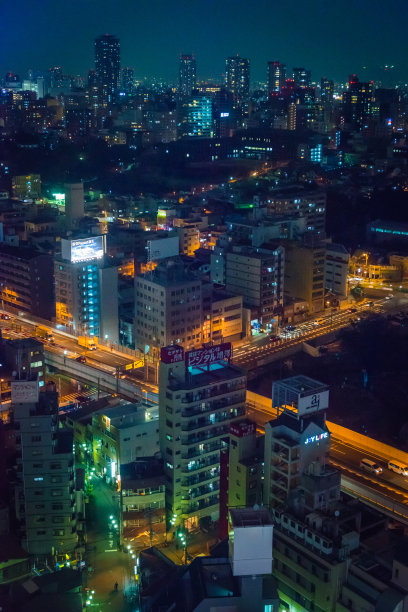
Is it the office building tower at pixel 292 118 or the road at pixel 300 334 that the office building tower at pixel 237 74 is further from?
the road at pixel 300 334

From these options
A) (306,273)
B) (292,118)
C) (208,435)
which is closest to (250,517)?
(208,435)

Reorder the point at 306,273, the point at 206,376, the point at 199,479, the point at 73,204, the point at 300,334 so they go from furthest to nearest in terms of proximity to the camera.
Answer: the point at 73,204 → the point at 306,273 → the point at 300,334 → the point at 206,376 → the point at 199,479

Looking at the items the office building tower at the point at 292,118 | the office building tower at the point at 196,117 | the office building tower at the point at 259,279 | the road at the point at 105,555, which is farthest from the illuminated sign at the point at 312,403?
the office building tower at the point at 196,117

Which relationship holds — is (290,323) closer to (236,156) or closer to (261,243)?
(261,243)

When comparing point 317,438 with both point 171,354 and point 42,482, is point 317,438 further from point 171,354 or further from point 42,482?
point 42,482

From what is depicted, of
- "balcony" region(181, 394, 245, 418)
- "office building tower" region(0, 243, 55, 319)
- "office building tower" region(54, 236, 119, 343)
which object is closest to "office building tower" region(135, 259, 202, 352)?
"office building tower" region(54, 236, 119, 343)

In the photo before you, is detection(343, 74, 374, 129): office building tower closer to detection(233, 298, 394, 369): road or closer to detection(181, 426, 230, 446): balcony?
detection(233, 298, 394, 369): road
